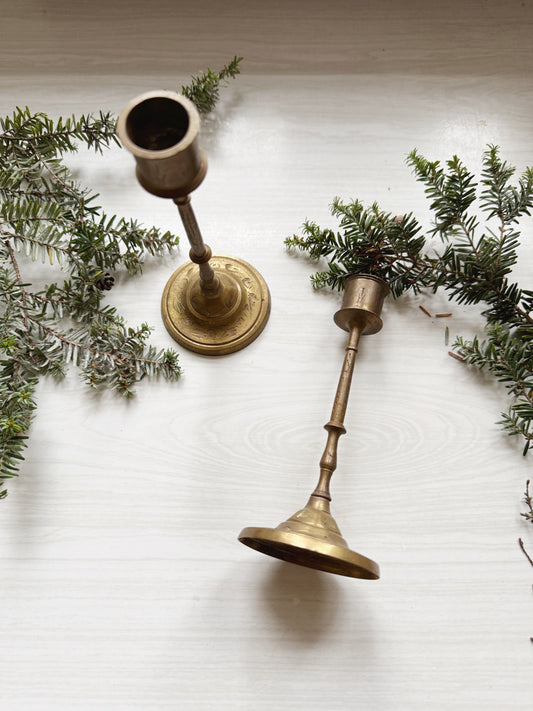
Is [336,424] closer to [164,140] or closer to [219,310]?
[219,310]

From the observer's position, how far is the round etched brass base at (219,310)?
71 cm

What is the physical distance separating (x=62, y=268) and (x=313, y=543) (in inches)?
17.7

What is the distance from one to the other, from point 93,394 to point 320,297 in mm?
329

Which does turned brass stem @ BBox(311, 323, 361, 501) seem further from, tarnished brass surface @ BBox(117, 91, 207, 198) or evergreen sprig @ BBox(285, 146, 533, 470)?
tarnished brass surface @ BBox(117, 91, 207, 198)

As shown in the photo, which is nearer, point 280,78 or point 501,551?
point 501,551

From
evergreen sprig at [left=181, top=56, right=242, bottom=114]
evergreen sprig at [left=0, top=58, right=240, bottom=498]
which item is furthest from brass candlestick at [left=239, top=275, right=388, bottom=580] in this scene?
evergreen sprig at [left=181, top=56, right=242, bottom=114]

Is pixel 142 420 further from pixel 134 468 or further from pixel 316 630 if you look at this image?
pixel 316 630

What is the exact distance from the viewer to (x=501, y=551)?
0.68 meters

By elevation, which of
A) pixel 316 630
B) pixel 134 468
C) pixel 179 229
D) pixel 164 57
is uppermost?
pixel 164 57

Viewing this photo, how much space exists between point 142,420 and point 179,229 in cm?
27

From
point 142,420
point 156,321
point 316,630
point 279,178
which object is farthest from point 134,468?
point 279,178

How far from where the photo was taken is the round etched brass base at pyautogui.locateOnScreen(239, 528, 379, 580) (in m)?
0.55

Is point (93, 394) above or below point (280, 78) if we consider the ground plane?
below

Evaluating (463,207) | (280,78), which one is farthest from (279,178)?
(463,207)
